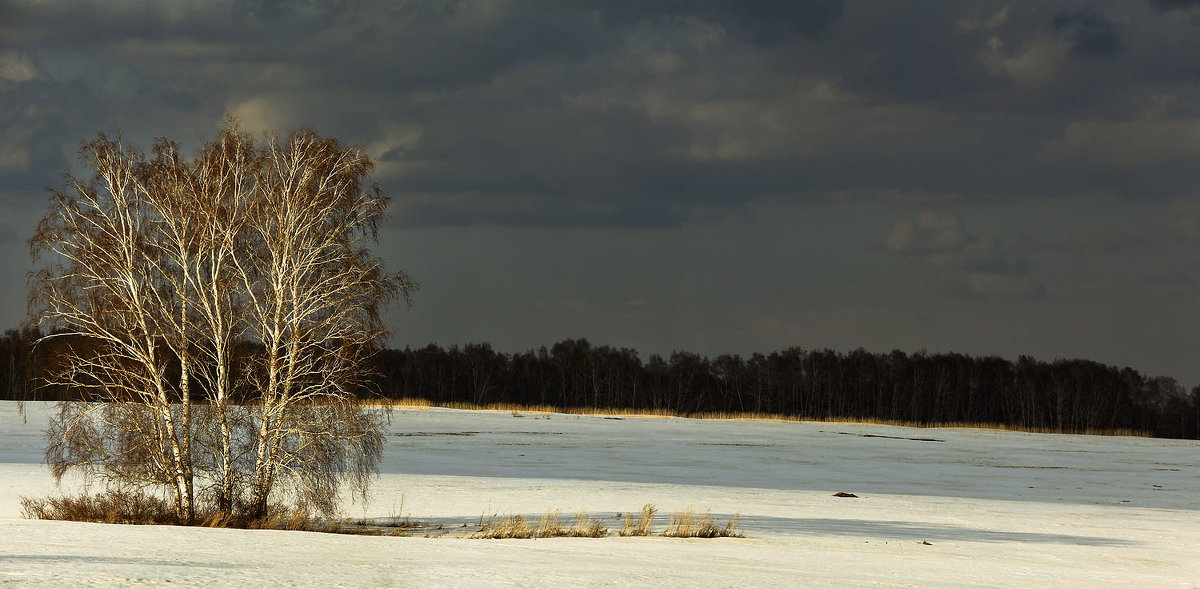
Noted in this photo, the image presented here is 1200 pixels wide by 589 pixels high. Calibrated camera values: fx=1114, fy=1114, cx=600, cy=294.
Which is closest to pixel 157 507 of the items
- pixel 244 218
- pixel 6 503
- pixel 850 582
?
pixel 6 503

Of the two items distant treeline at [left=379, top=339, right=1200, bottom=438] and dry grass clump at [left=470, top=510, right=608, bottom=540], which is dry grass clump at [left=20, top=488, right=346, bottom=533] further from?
distant treeline at [left=379, top=339, right=1200, bottom=438]

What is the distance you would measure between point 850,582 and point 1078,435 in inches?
2567

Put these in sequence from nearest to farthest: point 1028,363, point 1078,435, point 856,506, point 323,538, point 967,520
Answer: point 323,538, point 967,520, point 856,506, point 1078,435, point 1028,363

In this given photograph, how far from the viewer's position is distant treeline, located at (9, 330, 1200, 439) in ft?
344

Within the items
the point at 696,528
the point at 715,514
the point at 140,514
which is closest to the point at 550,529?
the point at 696,528

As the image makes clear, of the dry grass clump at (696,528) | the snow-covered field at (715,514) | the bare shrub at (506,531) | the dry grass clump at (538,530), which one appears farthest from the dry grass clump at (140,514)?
the dry grass clump at (696,528)

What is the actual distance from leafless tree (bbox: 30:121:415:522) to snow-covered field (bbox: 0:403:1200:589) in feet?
7.59

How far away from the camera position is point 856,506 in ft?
82.7

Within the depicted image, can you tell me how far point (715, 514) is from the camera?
23.3 m

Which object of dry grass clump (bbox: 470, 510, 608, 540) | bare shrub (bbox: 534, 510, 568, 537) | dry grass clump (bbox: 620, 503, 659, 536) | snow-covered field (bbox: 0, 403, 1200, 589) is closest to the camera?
snow-covered field (bbox: 0, 403, 1200, 589)

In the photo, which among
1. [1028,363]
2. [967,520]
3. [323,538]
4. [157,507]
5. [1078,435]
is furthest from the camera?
[1028,363]

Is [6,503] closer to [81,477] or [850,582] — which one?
[81,477]

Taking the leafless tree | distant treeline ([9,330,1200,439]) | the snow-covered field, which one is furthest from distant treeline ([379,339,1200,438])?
the leafless tree

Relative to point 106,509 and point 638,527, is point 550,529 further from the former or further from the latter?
point 106,509
